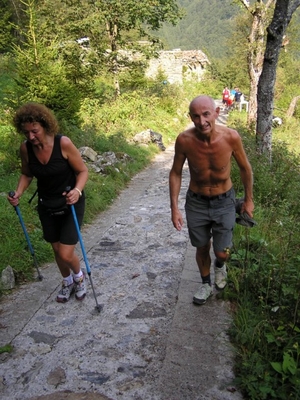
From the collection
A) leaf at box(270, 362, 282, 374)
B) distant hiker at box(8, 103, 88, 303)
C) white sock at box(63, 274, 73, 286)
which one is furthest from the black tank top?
leaf at box(270, 362, 282, 374)

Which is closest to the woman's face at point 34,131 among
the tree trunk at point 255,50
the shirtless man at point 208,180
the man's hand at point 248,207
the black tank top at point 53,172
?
the black tank top at point 53,172

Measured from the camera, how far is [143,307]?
371 cm

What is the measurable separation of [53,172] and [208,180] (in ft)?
4.80

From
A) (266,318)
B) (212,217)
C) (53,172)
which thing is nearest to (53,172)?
(53,172)

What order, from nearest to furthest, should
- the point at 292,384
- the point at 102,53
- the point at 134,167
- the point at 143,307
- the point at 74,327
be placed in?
the point at 292,384, the point at 74,327, the point at 143,307, the point at 134,167, the point at 102,53

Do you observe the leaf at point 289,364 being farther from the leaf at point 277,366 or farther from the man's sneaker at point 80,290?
the man's sneaker at point 80,290

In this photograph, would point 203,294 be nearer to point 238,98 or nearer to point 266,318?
point 266,318

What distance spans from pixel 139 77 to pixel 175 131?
325 centimetres

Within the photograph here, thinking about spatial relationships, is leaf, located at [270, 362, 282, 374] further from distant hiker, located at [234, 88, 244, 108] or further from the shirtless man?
distant hiker, located at [234, 88, 244, 108]

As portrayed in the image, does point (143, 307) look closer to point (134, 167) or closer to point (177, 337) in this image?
point (177, 337)

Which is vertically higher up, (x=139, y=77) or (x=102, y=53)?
(x=102, y=53)

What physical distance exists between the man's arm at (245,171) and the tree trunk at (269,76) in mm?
4792

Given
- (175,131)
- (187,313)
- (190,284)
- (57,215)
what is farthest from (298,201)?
(175,131)

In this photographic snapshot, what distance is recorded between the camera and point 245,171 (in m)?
3.27
